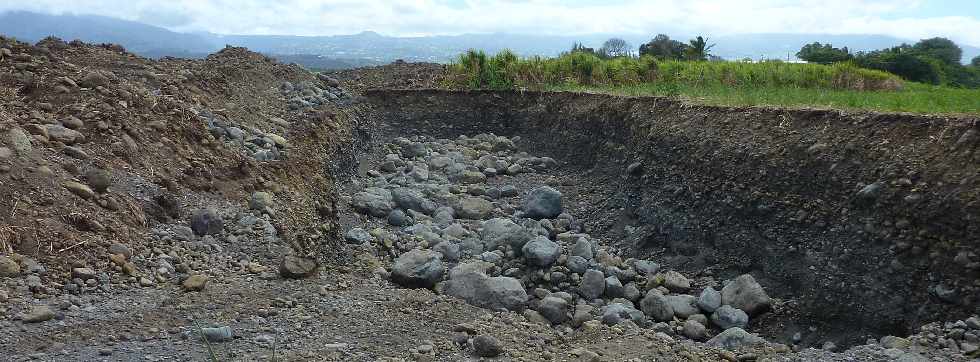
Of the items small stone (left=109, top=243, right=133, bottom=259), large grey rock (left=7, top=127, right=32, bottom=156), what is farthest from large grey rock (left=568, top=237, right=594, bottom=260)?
large grey rock (left=7, top=127, right=32, bottom=156)

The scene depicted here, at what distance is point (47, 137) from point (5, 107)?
730 millimetres

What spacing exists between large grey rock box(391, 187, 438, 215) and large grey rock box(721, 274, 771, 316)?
446 centimetres

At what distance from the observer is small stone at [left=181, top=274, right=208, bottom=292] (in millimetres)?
4559

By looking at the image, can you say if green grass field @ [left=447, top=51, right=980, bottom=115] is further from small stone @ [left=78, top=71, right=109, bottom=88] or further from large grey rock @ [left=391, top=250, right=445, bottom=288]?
small stone @ [left=78, top=71, right=109, bottom=88]

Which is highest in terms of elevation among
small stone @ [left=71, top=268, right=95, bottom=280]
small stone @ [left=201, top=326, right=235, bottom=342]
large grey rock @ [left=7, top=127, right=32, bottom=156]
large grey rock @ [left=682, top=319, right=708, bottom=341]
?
large grey rock @ [left=7, top=127, right=32, bottom=156]

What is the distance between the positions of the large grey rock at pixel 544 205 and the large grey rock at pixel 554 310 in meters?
3.46

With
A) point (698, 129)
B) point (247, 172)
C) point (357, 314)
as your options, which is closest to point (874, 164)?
point (698, 129)

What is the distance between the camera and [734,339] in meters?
5.21

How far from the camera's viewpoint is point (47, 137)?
5.51 metres

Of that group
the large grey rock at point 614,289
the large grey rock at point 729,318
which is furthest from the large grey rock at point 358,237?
the large grey rock at point 729,318

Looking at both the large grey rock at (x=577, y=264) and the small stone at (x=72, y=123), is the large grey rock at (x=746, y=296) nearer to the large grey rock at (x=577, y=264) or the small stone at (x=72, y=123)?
the large grey rock at (x=577, y=264)

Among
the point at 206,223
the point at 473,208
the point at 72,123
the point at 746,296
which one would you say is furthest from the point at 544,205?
the point at 72,123

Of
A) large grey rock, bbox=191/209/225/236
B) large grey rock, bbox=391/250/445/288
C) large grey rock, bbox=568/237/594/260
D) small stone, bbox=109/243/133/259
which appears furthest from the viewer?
large grey rock, bbox=568/237/594/260

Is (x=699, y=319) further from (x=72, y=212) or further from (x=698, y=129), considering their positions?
(x=72, y=212)
